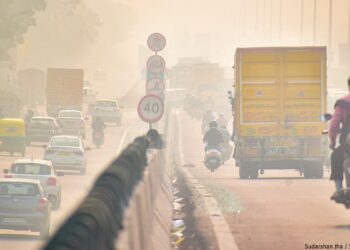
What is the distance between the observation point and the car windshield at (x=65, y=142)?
188 ft

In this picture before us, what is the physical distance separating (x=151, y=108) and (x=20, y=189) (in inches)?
168

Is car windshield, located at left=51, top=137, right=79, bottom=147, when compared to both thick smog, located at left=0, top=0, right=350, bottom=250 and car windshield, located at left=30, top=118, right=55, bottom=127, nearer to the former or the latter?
thick smog, located at left=0, top=0, right=350, bottom=250

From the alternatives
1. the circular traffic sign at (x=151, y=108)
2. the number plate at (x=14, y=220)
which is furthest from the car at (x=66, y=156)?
the circular traffic sign at (x=151, y=108)

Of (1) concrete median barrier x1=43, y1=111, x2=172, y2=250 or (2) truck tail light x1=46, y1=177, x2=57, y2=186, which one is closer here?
(1) concrete median barrier x1=43, y1=111, x2=172, y2=250

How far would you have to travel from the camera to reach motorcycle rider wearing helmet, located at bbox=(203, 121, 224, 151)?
4172 centimetres

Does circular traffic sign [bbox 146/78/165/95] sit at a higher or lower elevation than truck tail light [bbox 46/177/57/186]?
higher

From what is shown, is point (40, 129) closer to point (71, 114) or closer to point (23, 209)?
point (71, 114)

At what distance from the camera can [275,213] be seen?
60.0ft

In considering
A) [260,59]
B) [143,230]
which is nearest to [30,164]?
[260,59]

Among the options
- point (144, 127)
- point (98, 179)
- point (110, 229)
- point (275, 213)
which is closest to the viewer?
point (110, 229)

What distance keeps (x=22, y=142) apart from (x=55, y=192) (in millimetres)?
27354

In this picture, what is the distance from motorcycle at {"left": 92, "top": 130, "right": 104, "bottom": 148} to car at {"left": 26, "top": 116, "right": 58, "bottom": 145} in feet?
6.67

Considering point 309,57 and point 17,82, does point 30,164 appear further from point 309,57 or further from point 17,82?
point 17,82

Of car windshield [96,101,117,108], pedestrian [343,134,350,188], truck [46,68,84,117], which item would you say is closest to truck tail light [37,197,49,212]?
pedestrian [343,134,350,188]
